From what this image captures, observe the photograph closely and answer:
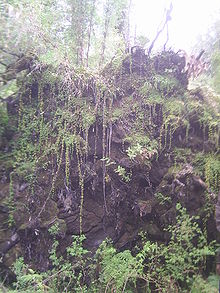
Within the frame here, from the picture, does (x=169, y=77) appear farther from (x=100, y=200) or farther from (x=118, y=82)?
(x=100, y=200)

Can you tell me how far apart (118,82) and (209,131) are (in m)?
2.06

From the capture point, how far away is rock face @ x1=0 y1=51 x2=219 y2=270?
4250 mm

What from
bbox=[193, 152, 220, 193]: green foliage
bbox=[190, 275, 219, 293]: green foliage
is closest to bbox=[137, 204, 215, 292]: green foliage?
bbox=[190, 275, 219, 293]: green foliage

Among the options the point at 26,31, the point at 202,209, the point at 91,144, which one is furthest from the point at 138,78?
the point at 202,209

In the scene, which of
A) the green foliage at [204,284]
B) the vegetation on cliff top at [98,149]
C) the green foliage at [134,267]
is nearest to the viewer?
the green foliage at [204,284]

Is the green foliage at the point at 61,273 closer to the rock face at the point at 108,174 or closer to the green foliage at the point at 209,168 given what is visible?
the rock face at the point at 108,174

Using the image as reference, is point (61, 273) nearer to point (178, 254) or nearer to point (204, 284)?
point (178, 254)

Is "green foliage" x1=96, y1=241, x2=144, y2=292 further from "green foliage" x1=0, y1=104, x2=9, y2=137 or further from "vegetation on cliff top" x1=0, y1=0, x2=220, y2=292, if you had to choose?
"green foliage" x1=0, y1=104, x2=9, y2=137

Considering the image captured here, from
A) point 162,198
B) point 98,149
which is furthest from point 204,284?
point 98,149

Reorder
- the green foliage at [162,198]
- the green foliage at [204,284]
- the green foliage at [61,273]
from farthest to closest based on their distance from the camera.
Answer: the green foliage at [162,198]
the green foliage at [61,273]
the green foliage at [204,284]

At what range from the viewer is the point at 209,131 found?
4.47 metres

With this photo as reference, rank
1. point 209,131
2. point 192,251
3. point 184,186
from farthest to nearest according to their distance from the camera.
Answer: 1. point 209,131
2. point 184,186
3. point 192,251

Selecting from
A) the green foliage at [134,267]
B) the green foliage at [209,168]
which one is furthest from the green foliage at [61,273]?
the green foliage at [209,168]

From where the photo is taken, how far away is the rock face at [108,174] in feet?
13.9
